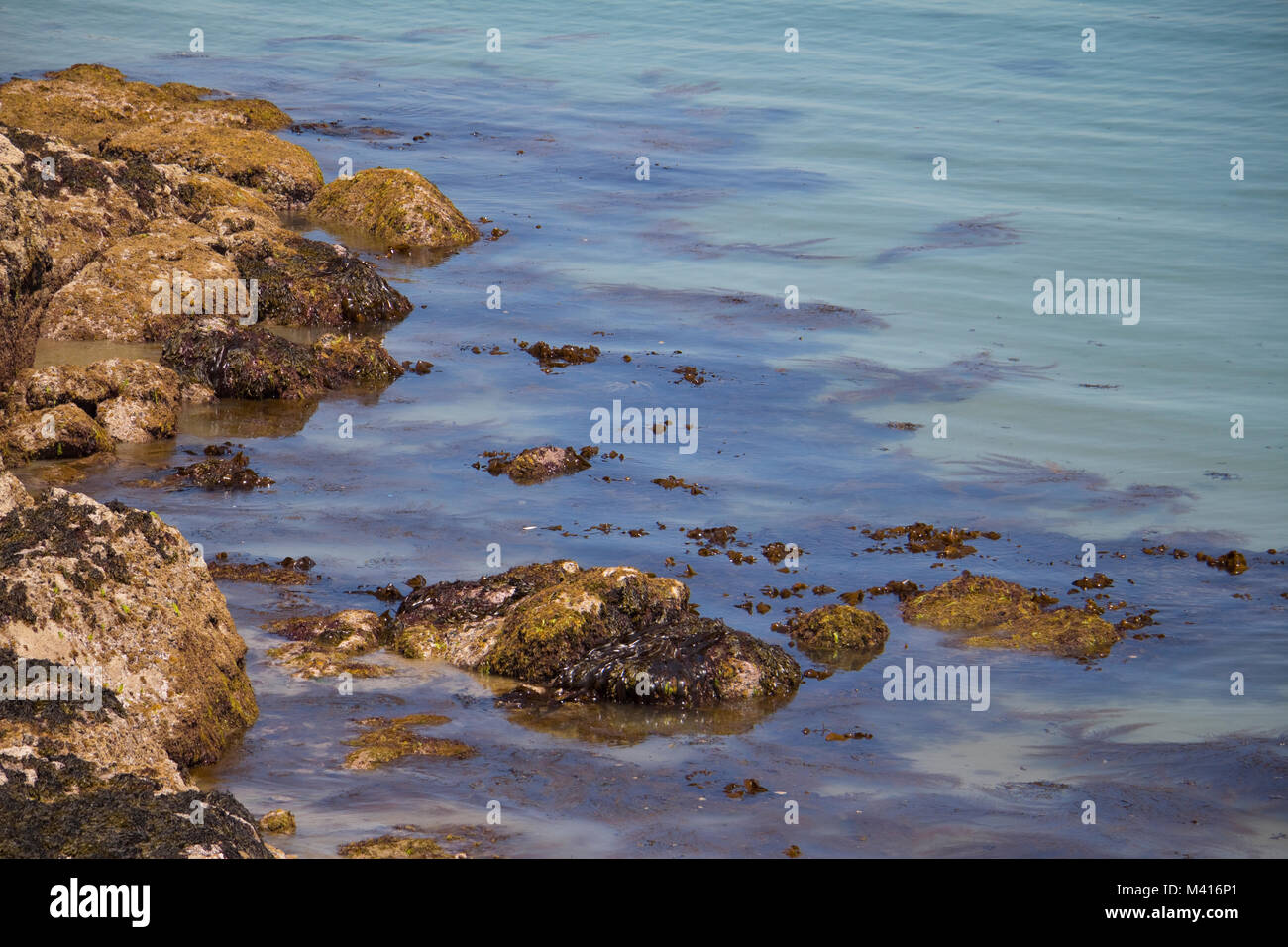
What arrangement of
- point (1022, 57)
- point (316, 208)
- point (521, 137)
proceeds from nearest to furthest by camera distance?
point (316, 208) → point (521, 137) → point (1022, 57)

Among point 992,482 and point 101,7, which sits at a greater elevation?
point 101,7

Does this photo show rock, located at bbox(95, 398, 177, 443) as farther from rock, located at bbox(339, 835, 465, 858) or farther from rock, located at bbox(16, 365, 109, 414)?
rock, located at bbox(339, 835, 465, 858)

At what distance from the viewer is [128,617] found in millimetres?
8609

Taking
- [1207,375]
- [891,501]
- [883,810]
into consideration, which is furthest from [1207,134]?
[883,810]

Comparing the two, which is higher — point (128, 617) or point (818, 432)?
point (128, 617)

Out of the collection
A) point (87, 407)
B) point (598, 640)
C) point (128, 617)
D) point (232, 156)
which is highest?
point (232, 156)

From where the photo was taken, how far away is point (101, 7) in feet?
175

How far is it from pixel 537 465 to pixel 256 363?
4.07 meters

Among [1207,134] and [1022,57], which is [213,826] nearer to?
[1207,134]

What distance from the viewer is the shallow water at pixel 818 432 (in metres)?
9.41

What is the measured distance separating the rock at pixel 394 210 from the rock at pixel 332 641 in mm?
13622

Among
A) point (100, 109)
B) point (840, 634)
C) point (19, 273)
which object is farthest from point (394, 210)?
point (840, 634)

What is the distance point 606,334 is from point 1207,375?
963 cm

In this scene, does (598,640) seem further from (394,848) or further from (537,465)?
(537,465)
